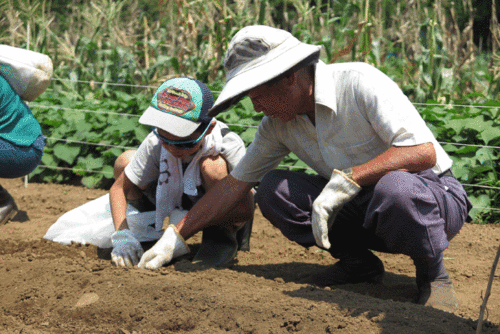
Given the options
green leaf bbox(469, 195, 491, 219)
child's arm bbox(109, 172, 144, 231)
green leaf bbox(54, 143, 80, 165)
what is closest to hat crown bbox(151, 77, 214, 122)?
child's arm bbox(109, 172, 144, 231)

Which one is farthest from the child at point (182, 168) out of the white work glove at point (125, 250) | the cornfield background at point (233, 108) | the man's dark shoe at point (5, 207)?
the cornfield background at point (233, 108)

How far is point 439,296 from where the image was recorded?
2096 millimetres

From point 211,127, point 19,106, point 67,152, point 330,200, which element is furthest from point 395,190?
point 67,152

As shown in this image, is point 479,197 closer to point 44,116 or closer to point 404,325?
point 404,325

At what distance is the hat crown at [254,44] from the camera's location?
205cm

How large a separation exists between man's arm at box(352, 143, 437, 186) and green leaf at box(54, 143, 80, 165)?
3072 millimetres

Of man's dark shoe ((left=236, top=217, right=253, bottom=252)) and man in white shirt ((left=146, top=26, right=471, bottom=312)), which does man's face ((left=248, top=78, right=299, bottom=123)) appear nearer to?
man in white shirt ((left=146, top=26, right=471, bottom=312))

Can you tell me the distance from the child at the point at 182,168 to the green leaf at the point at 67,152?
1.73 metres

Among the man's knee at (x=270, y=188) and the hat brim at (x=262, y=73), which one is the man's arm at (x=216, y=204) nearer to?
the man's knee at (x=270, y=188)

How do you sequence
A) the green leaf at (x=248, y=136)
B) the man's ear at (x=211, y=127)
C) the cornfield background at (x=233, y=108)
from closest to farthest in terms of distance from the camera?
the man's ear at (x=211, y=127), the cornfield background at (x=233, y=108), the green leaf at (x=248, y=136)

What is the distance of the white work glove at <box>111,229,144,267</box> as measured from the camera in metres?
2.50

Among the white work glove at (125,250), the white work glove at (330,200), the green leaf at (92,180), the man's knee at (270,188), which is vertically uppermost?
the white work glove at (330,200)

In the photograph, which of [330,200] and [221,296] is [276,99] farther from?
[221,296]

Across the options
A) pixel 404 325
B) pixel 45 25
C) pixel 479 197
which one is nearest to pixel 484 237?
pixel 479 197
